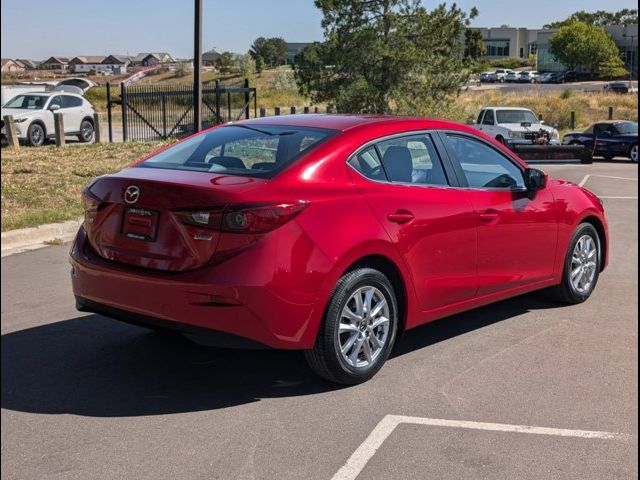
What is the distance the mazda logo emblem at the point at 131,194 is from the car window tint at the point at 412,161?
1589 mm

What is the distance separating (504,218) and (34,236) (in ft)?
19.5

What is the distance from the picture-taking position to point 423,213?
5320 mm

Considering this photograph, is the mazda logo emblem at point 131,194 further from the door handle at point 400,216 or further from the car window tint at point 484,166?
the car window tint at point 484,166

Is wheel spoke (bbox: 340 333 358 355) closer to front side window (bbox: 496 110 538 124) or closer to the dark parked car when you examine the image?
the dark parked car

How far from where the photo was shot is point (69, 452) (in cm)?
400

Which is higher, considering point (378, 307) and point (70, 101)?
point (70, 101)

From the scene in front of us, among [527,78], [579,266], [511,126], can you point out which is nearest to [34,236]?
[579,266]

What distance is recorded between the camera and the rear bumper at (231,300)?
175 inches

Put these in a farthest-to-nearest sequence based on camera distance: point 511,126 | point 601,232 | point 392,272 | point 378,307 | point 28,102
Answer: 1. point 511,126
2. point 28,102
3. point 601,232
4. point 392,272
5. point 378,307

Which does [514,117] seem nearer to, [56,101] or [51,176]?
[56,101]

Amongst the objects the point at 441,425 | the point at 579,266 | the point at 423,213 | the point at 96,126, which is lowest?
the point at 441,425

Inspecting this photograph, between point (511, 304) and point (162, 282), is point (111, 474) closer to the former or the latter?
point (162, 282)

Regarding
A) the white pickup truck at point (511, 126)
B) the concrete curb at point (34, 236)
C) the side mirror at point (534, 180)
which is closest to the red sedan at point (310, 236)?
the side mirror at point (534, 180)

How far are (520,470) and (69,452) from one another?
7.10 ft
